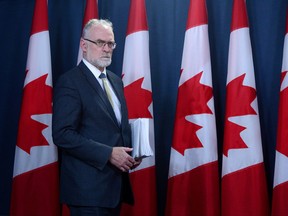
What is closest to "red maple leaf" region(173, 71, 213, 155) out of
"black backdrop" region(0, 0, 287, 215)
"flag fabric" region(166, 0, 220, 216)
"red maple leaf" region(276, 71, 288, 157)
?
"flag fabric" region(166, 0, 220, 216)

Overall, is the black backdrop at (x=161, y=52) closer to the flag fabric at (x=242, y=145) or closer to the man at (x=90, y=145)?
the flag fabric at (x=242, y=145)

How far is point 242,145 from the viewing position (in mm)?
2896

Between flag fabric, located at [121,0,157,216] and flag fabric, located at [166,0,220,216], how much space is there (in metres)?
0.15

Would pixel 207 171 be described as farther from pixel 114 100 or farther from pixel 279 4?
pixel 279 4

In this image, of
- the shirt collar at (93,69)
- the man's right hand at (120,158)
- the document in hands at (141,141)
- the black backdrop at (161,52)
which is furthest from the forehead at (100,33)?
the black backdrop at (161,52)

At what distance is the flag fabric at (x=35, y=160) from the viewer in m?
3.09

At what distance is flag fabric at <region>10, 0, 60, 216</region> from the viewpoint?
309cm

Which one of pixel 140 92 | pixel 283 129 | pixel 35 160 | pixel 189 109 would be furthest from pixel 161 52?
pixel 35 160

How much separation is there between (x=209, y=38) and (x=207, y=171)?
3.42 ft

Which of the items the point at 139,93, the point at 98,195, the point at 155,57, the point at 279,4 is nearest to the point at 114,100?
the point at 98,195

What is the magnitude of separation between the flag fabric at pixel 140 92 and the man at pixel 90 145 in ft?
2.96

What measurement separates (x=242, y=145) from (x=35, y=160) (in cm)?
143

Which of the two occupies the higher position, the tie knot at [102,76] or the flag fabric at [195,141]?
the tie knot at [102,76]

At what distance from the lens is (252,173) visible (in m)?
2.88
